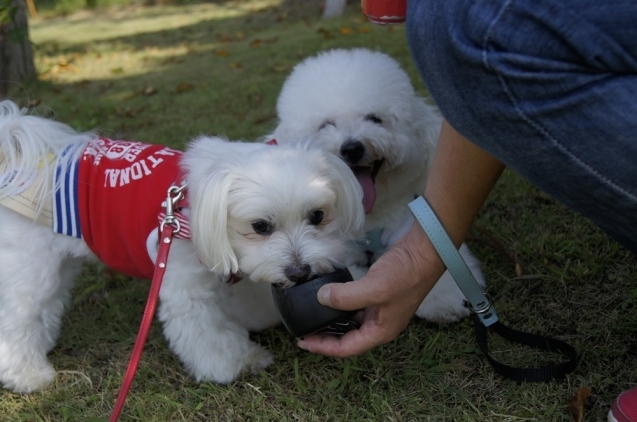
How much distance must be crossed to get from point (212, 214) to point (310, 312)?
14.1 inches

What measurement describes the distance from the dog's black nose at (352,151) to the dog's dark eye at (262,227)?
580mm

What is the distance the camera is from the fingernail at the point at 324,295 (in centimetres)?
150

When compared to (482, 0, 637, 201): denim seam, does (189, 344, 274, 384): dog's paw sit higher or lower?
lower

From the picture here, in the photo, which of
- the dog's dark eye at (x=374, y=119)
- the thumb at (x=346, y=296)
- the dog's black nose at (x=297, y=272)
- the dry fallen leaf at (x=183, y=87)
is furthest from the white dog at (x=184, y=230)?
the dry fallen leaf at (x=183, y=87)

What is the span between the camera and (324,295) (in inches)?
59.4

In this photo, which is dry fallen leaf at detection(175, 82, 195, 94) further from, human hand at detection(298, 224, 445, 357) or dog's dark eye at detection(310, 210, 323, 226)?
human hand at detection(298, 224, 445, 357)

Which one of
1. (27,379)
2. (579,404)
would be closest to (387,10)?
(579,404)

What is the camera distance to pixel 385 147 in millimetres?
2176

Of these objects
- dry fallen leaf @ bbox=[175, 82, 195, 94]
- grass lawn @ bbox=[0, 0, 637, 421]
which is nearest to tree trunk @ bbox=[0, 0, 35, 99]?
dry fallen leaf @ bbox=[175, 82, 195, 94]

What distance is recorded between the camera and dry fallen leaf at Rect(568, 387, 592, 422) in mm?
1427

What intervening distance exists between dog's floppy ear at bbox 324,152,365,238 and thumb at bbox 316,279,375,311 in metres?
0.31

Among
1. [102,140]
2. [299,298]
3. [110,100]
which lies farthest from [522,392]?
[110,100]

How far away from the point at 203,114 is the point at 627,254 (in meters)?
2.81

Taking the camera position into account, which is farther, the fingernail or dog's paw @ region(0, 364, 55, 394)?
dog's paw @ region(0, 364, 55, 394)
